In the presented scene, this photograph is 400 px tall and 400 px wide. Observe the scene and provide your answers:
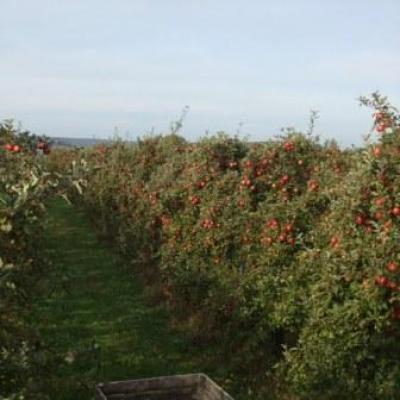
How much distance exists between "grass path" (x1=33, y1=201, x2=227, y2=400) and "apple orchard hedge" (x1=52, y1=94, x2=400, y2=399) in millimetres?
433

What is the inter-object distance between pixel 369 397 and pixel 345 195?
65.4 inches

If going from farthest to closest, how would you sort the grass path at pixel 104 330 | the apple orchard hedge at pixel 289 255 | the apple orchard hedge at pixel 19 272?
1. the grass path at pixel 104 330
2. the apple orchard hedge at pixel 289 255
3. the apple orchard hedge at pixel 19 272

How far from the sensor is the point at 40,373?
3545mm

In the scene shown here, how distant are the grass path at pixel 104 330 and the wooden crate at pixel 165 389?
224mm

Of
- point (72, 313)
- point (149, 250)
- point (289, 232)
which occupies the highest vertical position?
point (289, 232)

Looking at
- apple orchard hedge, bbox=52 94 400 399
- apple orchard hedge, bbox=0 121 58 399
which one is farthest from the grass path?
apple orchard hedge, bbox=52 94 400 399

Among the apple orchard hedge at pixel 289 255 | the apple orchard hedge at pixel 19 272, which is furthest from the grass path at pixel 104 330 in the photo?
the apple orchard hedge at pixel 289 255

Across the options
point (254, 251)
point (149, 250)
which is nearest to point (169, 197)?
point (149, 250)

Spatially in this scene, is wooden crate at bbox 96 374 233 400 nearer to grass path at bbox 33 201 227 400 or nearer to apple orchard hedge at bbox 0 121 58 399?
grass path at bbox 33 201 227 400

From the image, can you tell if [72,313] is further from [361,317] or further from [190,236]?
[361,317]

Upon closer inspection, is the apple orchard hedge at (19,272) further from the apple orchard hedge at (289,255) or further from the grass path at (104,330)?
the apple orchard hedge at (289,255)

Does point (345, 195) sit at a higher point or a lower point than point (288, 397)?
higher

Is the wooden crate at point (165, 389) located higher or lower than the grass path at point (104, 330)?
higher

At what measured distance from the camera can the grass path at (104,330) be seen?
6.52 m
